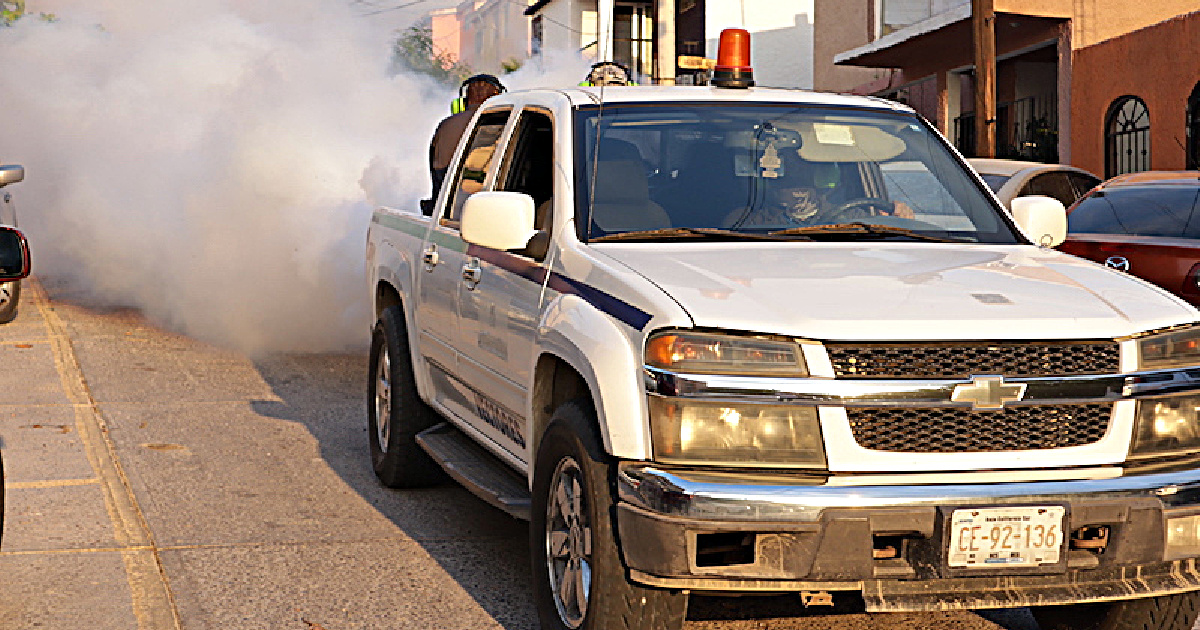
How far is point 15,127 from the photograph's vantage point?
2259cm

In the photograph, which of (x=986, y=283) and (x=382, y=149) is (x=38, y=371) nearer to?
(x=382, y=149)

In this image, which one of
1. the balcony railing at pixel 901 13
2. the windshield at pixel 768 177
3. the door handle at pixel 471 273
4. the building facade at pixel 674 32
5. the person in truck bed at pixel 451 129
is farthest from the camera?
the building facade at pixel 674 32

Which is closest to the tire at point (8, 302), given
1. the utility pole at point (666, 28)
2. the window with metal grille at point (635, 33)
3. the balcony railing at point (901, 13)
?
the utility pole at point (666, 28)

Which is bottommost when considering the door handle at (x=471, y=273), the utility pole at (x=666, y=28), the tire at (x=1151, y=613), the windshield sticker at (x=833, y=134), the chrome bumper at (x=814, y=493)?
the tire at (x=1151, y=613)

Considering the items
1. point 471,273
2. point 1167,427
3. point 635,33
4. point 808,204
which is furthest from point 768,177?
point 635,33

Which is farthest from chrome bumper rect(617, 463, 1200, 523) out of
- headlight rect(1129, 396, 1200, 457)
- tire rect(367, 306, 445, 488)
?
tire rect(367, 306, 445, 488)

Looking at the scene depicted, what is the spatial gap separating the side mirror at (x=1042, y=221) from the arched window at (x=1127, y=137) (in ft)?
54.5

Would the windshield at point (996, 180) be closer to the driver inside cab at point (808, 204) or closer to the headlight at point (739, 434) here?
the driver inside cab at point (808, 204)

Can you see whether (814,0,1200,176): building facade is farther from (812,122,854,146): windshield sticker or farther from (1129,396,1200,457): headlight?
(1129,396,1200,457): headlight

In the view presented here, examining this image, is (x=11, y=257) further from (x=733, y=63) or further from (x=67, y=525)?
(x=733, y=63)

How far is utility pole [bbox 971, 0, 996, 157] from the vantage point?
20.8 metres

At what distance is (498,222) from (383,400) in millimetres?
2536

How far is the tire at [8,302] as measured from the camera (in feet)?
45.0

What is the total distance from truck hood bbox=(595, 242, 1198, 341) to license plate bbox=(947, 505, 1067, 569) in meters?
0.45
